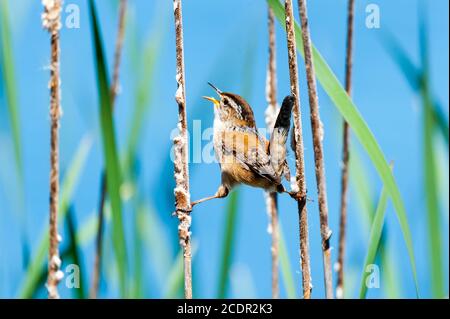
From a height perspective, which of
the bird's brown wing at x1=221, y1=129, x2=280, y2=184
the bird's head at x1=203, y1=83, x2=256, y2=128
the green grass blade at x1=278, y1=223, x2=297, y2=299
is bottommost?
the green grass blade at x1=278, y1=223, x2=297, y2=299

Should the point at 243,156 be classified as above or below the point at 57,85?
below

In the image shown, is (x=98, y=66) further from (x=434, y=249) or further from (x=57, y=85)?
(x=434, y=249)

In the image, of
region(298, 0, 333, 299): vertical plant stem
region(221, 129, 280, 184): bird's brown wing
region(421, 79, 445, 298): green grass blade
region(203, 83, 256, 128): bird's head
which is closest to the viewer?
region(298, 0, 333, 299): vertical plant stem

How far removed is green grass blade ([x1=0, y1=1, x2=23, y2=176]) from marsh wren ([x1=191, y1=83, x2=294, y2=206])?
1.89 ft

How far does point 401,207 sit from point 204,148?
866 mm

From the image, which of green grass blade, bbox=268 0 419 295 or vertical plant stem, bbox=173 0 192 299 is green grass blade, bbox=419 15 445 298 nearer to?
green grass blade, bbox=268 0 419 295

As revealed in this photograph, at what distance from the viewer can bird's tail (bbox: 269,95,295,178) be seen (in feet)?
5.62

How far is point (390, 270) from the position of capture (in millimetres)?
2211

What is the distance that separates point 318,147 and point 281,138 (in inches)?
6.9

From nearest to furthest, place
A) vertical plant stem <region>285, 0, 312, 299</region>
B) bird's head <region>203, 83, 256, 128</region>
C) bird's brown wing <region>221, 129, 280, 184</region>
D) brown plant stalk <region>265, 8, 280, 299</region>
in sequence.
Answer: vertical plant stem <region>285, 0, 312, 299</region>, bird's brown wing <region>221, 129, 280, 184</region>, brown plant stalk <region>265, 8, 280, 299</region>, bird's head <region>203, 83, 256, 128</region>

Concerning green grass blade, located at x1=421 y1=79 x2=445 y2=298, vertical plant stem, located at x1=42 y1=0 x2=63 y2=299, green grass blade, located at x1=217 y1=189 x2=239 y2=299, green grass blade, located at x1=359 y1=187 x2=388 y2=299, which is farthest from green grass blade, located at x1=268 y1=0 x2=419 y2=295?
vertical plant stem, located at x1=42 y1=0 x2=63 y2=299
